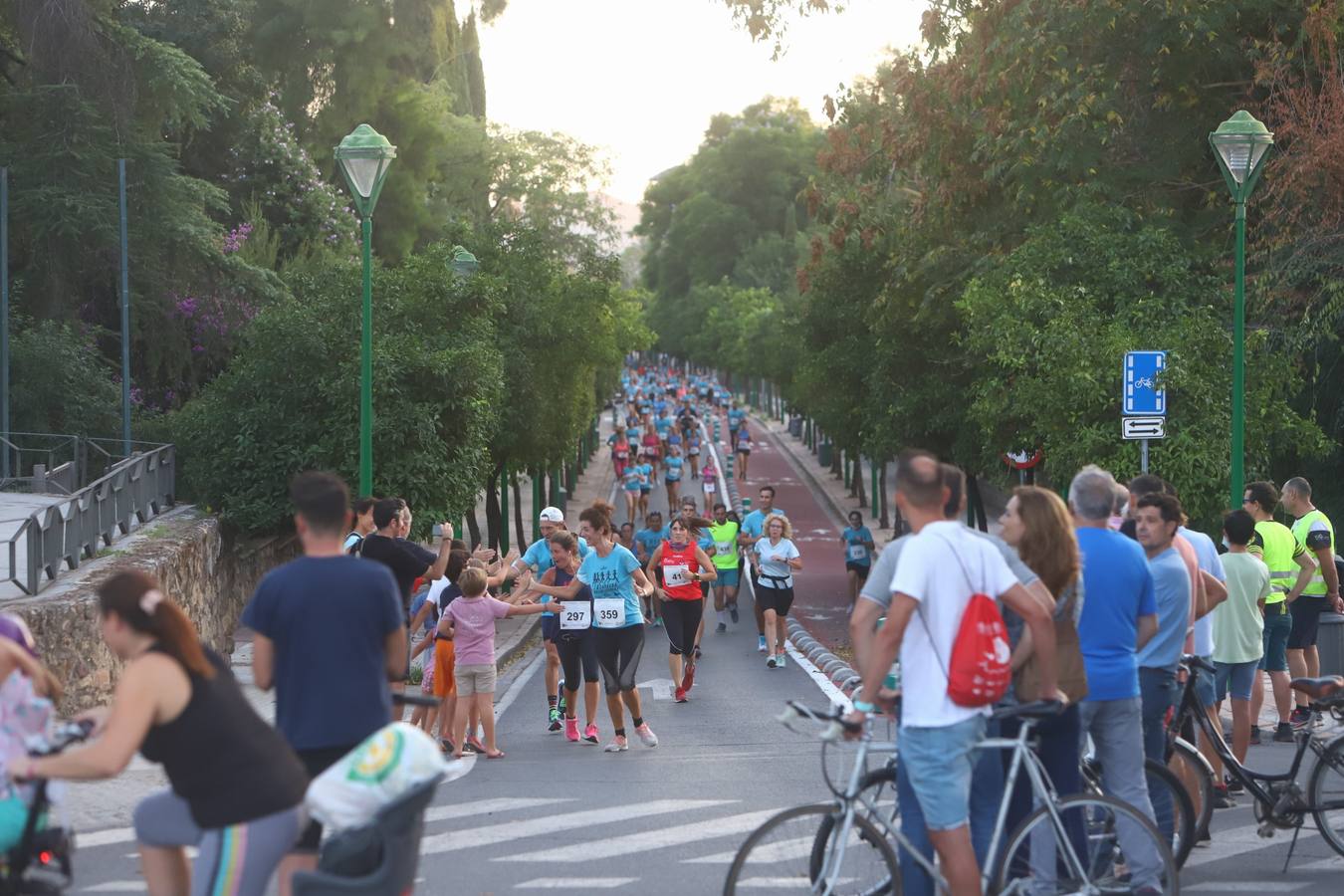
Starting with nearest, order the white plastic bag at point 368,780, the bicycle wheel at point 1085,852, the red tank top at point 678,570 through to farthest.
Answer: the white plastic bag at point 368,780, the bicycle wheel at point 1085,852, the red tank top at point 678,570

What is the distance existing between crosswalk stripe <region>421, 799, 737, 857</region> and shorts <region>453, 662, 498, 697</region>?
2594mm

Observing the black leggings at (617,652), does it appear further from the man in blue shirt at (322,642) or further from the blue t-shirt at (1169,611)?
the man in blue shirt at (322,642)

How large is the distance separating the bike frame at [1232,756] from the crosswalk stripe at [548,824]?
281 centimetres

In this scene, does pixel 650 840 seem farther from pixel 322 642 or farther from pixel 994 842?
pixel 322 642

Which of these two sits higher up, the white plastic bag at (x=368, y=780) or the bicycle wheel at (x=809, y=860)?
the white plastic bag at (x=368, y=780)

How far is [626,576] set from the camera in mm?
12773

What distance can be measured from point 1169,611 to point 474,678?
19.2ft

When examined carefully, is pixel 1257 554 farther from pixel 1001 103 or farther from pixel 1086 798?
pixel 1001 103

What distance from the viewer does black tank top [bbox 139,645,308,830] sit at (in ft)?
16.8

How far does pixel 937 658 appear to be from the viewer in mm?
6082

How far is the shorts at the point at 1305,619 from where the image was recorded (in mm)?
13289

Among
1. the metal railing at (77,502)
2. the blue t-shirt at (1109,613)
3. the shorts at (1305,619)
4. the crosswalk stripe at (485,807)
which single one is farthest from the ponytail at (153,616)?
the metal railing at (77,502)

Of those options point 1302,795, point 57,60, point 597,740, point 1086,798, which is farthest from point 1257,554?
point 57,60

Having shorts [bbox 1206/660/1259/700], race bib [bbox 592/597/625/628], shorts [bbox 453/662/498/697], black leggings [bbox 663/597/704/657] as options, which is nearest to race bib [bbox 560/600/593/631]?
race bib [bbox 592/597/625/628]
